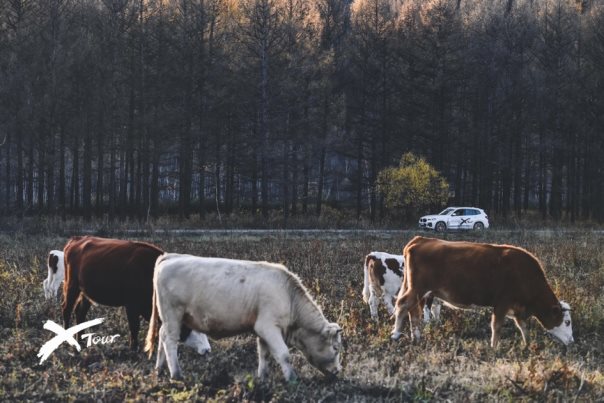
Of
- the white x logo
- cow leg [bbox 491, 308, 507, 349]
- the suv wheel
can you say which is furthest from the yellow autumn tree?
the white x logo

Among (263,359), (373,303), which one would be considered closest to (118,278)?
(263,359)

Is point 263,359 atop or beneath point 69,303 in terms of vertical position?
beneath

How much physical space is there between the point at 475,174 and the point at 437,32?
10431 mm

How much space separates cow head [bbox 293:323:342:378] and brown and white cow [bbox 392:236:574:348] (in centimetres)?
267

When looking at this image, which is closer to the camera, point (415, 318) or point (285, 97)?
point (415, 318)

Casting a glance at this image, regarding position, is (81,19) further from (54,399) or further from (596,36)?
(54,399)

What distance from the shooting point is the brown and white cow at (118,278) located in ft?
31.7

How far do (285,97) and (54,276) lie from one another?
31182 millimetres

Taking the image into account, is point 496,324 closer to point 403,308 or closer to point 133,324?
point 403,308

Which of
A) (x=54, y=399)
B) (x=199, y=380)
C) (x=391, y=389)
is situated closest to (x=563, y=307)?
(x=391, y=389)

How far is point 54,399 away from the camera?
7.08m

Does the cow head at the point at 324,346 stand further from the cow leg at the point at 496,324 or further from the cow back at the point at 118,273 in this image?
the cow leg at the point at 496,324

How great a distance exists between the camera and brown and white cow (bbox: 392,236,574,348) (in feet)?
34.0

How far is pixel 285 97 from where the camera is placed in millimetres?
43281
